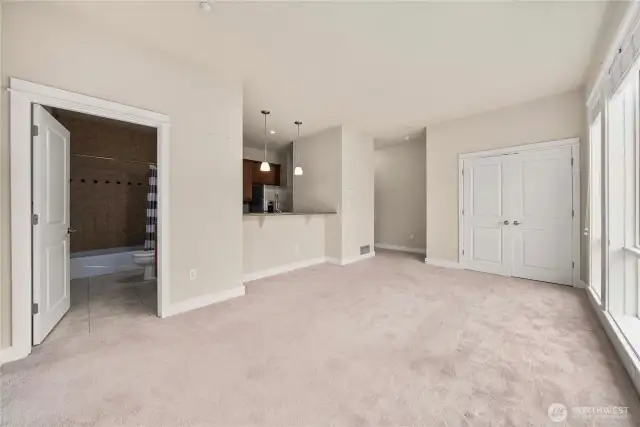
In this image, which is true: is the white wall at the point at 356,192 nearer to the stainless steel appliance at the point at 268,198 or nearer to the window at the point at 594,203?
the stainless steel appliance at the point at 268,198

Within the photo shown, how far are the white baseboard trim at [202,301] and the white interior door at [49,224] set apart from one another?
2.94 ft

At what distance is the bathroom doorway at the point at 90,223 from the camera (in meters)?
2.27

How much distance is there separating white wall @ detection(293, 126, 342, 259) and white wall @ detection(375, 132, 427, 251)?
2.11 m

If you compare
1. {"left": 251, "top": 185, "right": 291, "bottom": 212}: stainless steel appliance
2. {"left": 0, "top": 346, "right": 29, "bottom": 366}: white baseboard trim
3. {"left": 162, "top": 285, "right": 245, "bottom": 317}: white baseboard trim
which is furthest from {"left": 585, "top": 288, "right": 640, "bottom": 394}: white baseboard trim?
{"left": 251, "top": 185, "right": 291, "bottom": 212}: stainless steel appliance

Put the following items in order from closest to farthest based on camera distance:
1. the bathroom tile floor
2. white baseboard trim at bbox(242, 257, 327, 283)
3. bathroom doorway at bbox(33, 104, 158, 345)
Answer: bathroom doorway at bbox(33, 104, 158, 345) → the bathroom tile floor → white baseboard trim at bbox(242, 257, 327, 283)

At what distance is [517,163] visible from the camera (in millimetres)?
4113

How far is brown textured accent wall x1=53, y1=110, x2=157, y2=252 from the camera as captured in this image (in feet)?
15.1

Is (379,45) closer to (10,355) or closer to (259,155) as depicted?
(10,355)

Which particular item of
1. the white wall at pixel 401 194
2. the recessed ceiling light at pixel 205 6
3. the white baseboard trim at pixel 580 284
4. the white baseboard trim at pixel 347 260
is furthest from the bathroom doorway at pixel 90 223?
the white baseboard trim at pixel 580 284

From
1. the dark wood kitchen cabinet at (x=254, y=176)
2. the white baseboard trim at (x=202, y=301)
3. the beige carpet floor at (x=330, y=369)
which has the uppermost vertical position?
→ the dark wood kitchen cabinet at (x=254, y=176)

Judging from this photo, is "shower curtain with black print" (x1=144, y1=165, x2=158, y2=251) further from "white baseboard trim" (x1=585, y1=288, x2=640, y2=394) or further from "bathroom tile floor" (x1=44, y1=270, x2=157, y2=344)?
"white baseboard trim" (x1=585, y1=288, x2=640, y2=394)

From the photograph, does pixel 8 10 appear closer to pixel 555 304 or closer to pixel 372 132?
pixel 372 132

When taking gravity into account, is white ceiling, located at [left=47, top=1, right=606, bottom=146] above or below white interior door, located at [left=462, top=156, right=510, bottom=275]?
above

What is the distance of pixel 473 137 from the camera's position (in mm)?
4570
